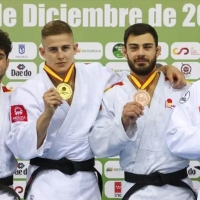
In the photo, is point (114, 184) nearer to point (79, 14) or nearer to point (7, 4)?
point (79, 14)

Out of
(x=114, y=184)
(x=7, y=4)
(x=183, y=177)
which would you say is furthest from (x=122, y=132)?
(x=7, y=4)

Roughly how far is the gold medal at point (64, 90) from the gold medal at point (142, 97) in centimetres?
35

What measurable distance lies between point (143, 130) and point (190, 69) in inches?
40.8

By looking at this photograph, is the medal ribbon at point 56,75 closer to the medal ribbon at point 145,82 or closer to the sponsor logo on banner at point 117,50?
the medal ribbon at point 145,82

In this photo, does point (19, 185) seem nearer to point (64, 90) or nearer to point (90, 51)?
point (90, 51)

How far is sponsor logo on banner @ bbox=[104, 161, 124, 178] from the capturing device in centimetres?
382

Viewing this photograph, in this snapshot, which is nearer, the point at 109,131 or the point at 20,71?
the point at 109,131

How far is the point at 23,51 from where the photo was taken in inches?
149

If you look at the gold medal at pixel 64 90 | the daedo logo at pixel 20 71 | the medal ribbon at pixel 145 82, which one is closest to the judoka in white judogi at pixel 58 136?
the gold medal at pixel 64 90

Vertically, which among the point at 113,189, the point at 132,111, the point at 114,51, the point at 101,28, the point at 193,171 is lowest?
the point at 113,189

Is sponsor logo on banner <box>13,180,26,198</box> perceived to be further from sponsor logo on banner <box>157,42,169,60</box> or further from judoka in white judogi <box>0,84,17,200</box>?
sponsor logo on banner <box>157,42,169,60</box>

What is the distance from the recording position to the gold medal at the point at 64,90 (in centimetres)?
286

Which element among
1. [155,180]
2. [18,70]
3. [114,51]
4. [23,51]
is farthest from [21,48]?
[155,180]

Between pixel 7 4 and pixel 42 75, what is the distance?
908mm
